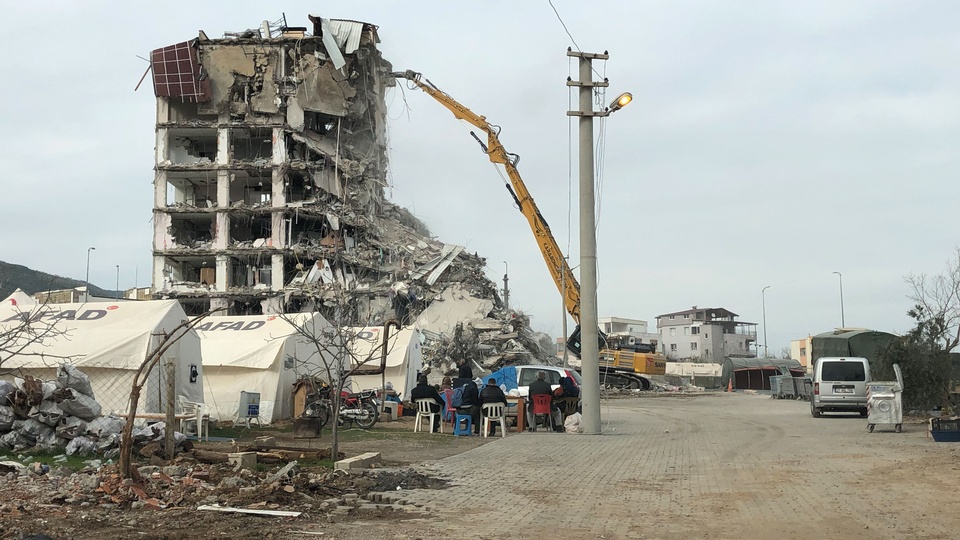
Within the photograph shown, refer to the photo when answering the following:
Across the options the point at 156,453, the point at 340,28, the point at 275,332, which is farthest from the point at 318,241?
the point at 156,453

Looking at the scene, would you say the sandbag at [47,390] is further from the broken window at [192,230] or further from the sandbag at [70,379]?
the broken window at [192,230]

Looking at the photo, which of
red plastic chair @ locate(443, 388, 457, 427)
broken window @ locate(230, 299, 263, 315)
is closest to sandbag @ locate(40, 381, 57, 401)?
red plastic chair @ locate(443, 388, 457, 427)

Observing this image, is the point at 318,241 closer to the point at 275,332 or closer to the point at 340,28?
the point at 340,28

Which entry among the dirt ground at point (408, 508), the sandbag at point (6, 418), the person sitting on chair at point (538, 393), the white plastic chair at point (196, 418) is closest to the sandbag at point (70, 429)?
the sandbag at point (6, 418)

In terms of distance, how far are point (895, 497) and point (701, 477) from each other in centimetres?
269

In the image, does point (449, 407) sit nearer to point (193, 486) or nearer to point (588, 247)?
point (588, 247)

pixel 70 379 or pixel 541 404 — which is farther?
pixel 541 404

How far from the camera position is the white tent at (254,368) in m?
23.9

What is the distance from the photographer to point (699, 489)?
10656 millimetres

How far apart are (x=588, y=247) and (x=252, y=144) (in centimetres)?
5152

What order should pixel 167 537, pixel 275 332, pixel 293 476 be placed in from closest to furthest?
1. pixel 167 537
2. pixel 293 476
3. pixel 275 332

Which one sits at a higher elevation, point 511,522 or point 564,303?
point 564,303

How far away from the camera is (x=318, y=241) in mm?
63875

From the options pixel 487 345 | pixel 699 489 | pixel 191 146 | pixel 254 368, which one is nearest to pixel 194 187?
pixel 191 146
